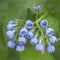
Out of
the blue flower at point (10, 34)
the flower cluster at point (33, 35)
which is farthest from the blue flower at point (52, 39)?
the blue flower at point (10, 34)

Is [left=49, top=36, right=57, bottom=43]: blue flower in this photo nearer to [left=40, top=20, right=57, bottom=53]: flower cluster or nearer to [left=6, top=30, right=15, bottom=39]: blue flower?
[left=40, top=20, right=57, bottom=53]: flower cluster

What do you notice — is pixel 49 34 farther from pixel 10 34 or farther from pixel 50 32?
pixel 10 34

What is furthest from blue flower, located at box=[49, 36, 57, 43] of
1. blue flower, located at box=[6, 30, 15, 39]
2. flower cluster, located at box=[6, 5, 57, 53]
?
blue flower, located at box=[6, 30, 15, 39]

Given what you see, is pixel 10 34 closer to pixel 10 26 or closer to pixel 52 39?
pixel 10 26

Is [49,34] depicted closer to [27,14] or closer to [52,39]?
[52,39]

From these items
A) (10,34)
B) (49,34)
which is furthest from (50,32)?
(10,34)

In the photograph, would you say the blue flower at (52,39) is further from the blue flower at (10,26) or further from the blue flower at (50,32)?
the blue flower at (10,26)

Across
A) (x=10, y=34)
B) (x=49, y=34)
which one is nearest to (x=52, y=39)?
(x=49, y=34)

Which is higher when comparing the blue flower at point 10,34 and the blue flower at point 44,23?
→ the blue flower at point 44,23

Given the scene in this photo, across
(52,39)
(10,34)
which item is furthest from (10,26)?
(52,39)

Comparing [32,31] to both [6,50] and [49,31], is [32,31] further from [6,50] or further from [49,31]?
[6,50]
